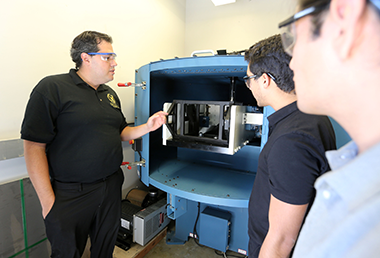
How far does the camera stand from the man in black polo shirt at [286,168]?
0.55 metres

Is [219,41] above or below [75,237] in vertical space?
above

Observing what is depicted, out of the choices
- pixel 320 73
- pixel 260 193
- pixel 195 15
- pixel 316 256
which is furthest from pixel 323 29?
pixel 195 15

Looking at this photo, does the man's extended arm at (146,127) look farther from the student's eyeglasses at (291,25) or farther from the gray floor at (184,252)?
the gray floor at (184,252)

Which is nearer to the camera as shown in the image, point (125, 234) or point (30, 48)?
point (30, 48)

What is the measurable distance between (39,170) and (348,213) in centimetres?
115

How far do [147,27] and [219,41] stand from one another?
3.02 ft

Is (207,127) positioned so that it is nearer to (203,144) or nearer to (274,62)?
(203,144)

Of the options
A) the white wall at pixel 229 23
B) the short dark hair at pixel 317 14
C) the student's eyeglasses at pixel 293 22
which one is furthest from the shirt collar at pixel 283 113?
the white wall at pixel 229 23

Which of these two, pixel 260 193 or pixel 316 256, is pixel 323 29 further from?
pixel 260 193

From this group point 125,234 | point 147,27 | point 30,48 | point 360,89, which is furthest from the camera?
point 147,27

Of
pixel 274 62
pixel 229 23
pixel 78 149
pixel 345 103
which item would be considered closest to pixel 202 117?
pixel 274 62

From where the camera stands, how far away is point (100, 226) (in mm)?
1175

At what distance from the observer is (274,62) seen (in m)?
0.76

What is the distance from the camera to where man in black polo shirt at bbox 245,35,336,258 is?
55 cm
